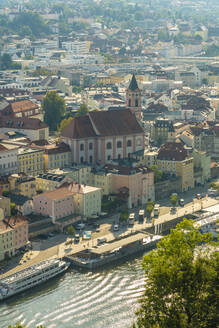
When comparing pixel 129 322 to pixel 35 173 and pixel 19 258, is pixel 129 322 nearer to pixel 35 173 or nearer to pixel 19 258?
pixel 19 258

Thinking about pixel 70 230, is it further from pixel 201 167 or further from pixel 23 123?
pixel 23 123

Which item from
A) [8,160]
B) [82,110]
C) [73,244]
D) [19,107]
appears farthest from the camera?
[82,110]

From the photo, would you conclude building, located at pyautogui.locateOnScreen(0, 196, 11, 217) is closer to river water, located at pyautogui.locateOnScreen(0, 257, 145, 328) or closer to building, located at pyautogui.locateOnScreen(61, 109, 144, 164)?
river water, located at pyautogui.locateOnScreen(0, 257, 145, 328)

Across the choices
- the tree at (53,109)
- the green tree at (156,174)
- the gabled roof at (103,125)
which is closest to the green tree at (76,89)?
the tree at (53,109)

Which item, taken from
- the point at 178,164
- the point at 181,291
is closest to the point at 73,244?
the point at 178,164

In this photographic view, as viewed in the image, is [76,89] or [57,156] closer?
[57,156]

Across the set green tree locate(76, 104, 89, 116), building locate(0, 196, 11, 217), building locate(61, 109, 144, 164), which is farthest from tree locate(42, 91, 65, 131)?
building locate(0, 196, 11, 217)
